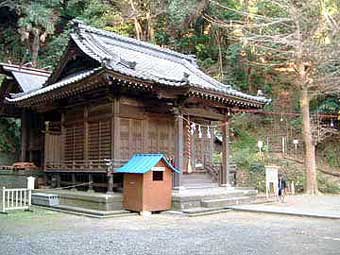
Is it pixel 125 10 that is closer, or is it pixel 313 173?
pixel 313 173

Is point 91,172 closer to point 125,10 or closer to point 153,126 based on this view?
point 153,126

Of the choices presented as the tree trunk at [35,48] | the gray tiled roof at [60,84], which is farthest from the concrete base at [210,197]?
the tree trunk at [35,48]

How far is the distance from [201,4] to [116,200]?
16226mm

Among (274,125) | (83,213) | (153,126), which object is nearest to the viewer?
(83,213)

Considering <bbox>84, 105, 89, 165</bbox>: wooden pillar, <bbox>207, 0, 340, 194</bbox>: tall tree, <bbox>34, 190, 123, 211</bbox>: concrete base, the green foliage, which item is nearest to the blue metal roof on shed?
<bbox>34, 190, 123, 211</bbox>: concrete base

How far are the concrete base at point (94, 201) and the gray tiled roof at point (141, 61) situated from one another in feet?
10.8

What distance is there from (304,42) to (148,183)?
6681 millimetres

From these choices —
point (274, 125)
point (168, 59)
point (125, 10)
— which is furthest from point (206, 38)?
point (168, 59)

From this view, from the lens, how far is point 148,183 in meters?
10.5

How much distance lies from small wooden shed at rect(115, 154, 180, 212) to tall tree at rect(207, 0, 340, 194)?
4643 mm

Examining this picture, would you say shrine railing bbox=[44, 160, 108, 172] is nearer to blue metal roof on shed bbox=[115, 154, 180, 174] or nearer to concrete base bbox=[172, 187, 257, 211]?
blue metal roof on shed bbox=[115, 154, 180, 174]

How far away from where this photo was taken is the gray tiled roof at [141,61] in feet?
36.0

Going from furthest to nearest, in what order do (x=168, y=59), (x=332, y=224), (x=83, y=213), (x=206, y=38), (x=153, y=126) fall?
(x=206, y=38) → (x=168, y=59) → (x=153, y=126) → (x=83, y=213) → (x=332, y=224)

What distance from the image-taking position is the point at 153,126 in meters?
12.6
